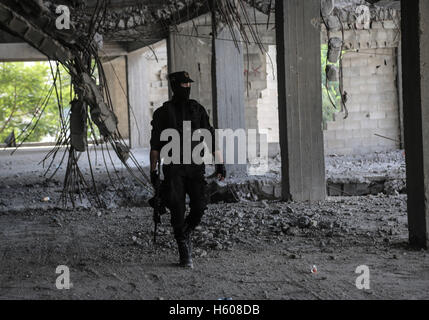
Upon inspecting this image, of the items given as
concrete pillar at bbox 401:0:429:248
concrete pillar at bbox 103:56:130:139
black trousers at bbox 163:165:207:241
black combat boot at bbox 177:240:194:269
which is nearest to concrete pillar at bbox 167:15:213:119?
concrete pillar at bbox 401:0:429:248

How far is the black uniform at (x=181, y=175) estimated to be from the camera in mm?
4906

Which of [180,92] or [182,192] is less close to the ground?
[180,92]

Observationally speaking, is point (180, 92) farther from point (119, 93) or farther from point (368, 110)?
point (119, 93)

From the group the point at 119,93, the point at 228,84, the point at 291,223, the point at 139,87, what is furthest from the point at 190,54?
the point at 119,93

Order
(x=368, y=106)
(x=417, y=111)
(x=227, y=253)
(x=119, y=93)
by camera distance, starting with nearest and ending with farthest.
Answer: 1. (x=417, y=111)
2. (x=227, y=253)
3. (x=368, y=106)
4. (x=119, y=93)

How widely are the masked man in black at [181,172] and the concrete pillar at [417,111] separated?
1.97 metres

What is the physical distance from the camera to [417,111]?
5.34 m

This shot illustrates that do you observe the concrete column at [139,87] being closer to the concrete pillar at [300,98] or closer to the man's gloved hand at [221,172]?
the concrete pillar at [300,98]

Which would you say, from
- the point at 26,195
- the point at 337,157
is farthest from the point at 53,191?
the point at 337,157

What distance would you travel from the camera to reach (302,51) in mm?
8195

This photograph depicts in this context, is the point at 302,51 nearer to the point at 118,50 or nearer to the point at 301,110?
the point at 301,110

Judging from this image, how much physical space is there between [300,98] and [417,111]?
9.92 ft

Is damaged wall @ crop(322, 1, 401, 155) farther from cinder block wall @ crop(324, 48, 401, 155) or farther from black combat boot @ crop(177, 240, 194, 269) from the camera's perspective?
black combat boot @ crop(177, 240, 194, 269)
